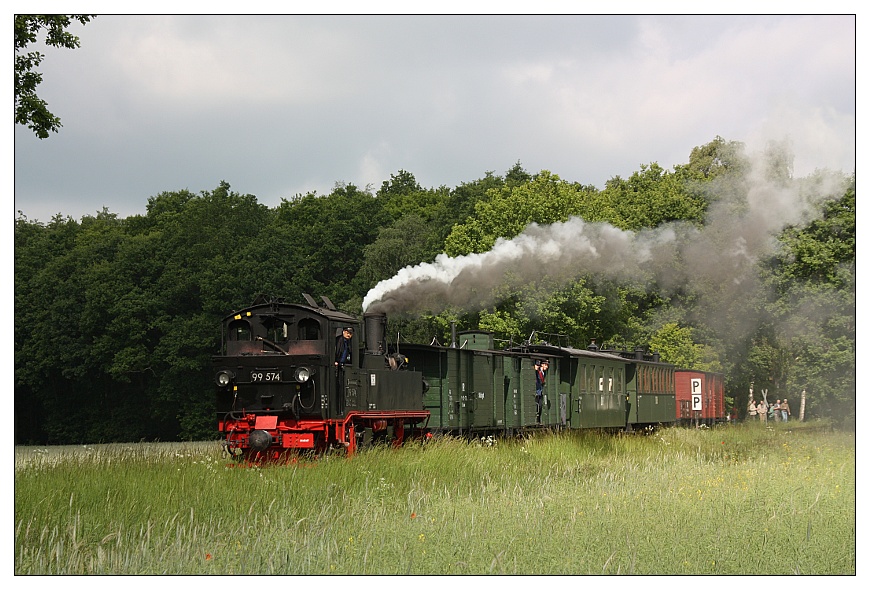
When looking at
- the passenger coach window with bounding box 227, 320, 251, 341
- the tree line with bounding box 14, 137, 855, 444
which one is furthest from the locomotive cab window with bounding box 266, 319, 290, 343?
the tree line with bounding box 14, 137, 855, 444

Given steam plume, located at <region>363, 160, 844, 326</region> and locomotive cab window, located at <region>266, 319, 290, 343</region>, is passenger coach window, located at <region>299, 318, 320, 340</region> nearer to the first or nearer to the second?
locomotive cab window, located at <region>266, 319, 290, 343</region>

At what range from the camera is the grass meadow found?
989 centimetres

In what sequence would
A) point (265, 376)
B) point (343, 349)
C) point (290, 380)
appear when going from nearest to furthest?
point (290, 380), point (265, 376), point (343, 349)

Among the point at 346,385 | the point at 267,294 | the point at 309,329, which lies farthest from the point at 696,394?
the point at 309,329

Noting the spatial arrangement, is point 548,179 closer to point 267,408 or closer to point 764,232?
point 764,232

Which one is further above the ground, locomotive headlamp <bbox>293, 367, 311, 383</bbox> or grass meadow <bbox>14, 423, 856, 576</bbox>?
locomotive headlamp <bbox>293, 367, 311, 383</bbox>

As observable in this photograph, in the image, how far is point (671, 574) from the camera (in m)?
9.88

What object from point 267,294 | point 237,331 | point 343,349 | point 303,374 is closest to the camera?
point 303,374

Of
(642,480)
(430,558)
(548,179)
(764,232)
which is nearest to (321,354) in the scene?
(642,480)

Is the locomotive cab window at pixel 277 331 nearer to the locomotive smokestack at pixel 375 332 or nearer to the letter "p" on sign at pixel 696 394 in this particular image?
the locomotive smokestack at pixel 375 332

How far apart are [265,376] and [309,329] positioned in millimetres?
1195

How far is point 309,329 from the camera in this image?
19375mm

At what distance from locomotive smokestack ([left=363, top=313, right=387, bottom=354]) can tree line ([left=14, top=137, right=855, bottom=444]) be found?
14.9m

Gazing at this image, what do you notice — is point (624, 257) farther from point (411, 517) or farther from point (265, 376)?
point (411, 517)
